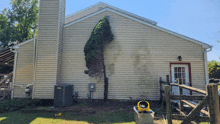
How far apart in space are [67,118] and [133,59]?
466 cm

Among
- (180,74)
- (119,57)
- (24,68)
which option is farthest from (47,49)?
(180,74)

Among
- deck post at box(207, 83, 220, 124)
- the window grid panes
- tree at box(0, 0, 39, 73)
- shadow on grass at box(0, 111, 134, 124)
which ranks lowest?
shadow on grass at box(0, 111, 134, 124)

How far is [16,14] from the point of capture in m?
19.7

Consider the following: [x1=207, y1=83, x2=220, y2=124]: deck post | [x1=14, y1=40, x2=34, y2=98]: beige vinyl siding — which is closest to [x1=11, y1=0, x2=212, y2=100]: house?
[x1=14, y1=40, x2=34, y2=98]: beige vinyl siding

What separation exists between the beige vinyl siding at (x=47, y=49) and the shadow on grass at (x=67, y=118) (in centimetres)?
183

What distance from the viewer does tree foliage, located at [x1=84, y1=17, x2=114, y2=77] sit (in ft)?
23.4

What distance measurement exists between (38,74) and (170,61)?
7.55 m

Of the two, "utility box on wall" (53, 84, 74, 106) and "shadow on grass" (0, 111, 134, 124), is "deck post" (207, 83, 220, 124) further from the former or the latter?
"utility box on wall" (53, 84, 74, 106)

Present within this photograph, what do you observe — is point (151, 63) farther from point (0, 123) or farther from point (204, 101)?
point (0, 123)

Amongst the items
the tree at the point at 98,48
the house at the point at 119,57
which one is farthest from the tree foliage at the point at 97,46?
the house at the point at 119,57

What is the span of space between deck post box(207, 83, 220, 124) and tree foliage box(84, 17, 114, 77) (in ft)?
17.3

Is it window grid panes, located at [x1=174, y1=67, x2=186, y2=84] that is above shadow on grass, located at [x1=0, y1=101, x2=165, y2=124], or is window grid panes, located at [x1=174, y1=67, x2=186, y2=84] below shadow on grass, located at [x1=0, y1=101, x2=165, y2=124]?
above

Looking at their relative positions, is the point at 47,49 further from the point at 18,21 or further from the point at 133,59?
the point at 18,21

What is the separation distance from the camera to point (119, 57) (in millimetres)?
7707
